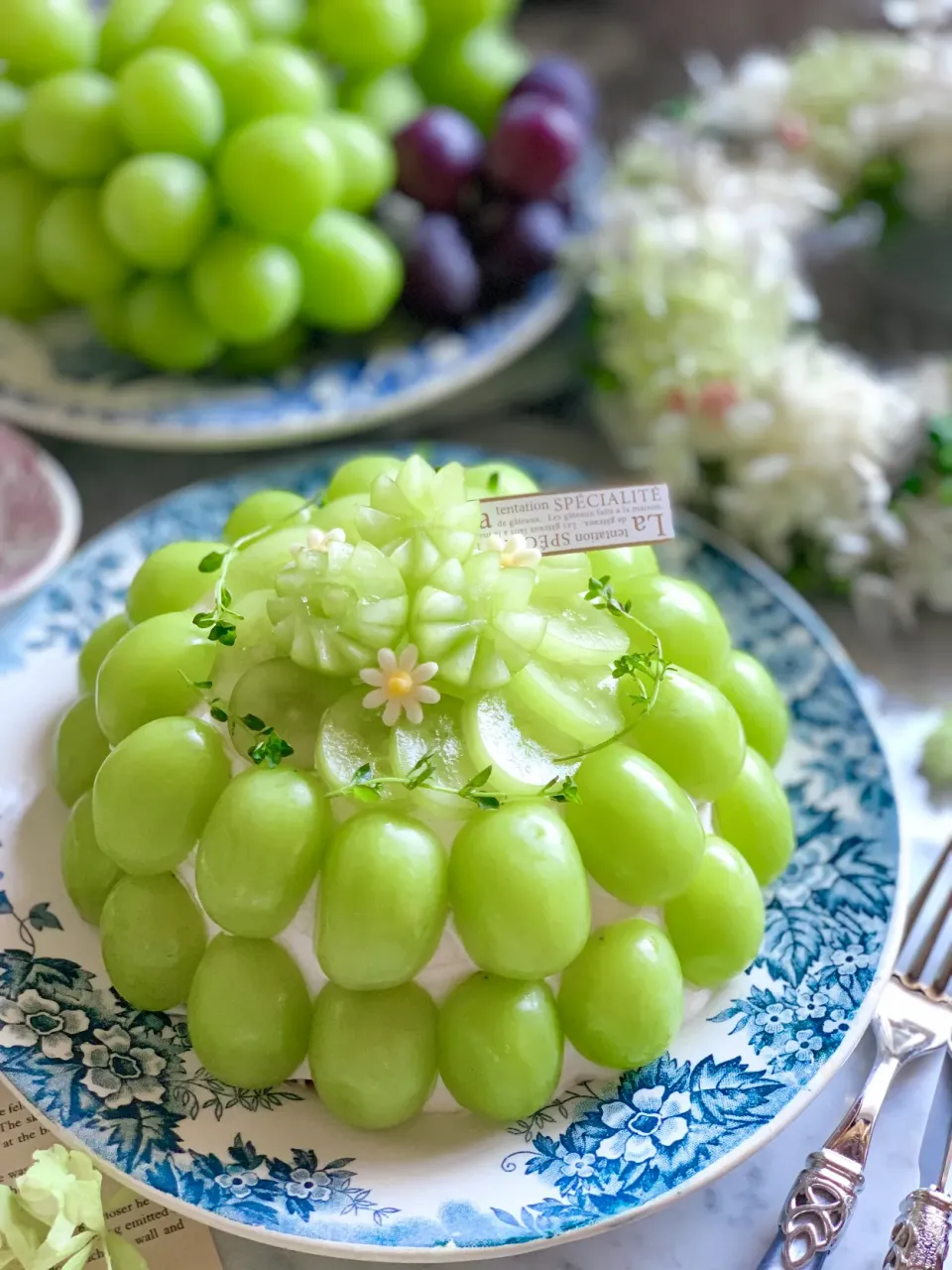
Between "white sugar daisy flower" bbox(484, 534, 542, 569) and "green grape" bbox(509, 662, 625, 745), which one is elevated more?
"white sugar daisy flower" bbox(484, 534, 542, 569)

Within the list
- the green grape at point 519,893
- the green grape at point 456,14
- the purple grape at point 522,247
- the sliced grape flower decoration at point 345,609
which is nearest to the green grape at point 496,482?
the sliced grape flower decoration at point 345,609

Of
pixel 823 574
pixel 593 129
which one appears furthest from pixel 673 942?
pixel 593 129

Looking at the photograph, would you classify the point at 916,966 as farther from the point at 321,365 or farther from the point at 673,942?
the point at 321,365

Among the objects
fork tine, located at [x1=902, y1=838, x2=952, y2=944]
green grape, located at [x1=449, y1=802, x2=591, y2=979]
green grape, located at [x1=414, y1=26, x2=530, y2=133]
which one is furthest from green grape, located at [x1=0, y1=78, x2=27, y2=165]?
fork tine, located at [x1=902, y1=838, x2=952, y2=944]

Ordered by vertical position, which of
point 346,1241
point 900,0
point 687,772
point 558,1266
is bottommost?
point 558,1266

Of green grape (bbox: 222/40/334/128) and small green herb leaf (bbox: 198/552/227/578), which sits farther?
green grape (bbox: 222/40/334/128)

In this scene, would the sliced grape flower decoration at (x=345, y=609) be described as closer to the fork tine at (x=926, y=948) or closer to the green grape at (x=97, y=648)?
the green grape at (x=97, y=648)

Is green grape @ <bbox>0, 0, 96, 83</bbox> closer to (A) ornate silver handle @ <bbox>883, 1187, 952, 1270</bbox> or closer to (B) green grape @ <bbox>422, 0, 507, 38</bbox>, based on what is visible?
(B) green grape @ <bbox>422, 0, 507, 38</bbox>
